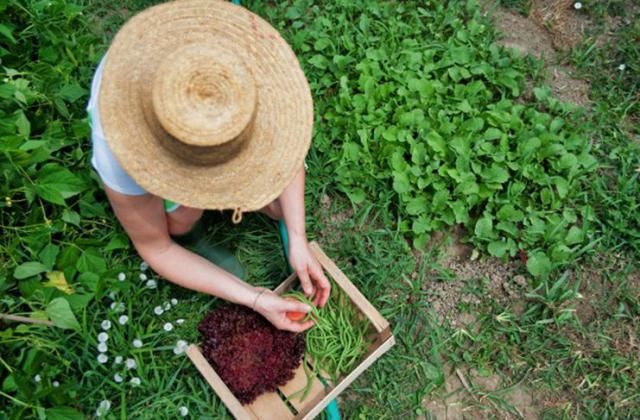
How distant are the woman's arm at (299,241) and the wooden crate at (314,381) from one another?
0.40 feet

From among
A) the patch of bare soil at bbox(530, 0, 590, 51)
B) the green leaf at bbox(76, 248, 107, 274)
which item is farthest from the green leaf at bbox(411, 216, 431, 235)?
the green leaf at bbox(76, 248, 107, 274)

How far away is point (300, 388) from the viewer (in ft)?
8.45

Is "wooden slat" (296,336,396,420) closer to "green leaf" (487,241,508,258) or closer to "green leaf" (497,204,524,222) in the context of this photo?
"green leaf" (487,241,508,258)

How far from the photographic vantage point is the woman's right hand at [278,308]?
2.32 m

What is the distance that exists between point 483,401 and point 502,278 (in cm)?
53

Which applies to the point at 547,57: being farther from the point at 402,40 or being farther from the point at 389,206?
the point at 389,206

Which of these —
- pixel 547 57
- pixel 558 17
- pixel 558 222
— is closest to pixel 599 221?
pixel 558 222

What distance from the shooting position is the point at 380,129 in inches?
116

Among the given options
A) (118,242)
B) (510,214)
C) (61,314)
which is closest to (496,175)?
(510,214)

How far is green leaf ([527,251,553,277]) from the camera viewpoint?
2768mm


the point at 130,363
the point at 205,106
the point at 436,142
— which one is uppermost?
the point at 205,106

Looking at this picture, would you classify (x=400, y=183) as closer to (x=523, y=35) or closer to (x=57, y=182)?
(x=523, y=35)

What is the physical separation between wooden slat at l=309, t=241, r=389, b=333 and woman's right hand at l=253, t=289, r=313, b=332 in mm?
197

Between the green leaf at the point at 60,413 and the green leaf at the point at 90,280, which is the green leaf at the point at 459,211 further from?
the green leaf at the point at 60,413
